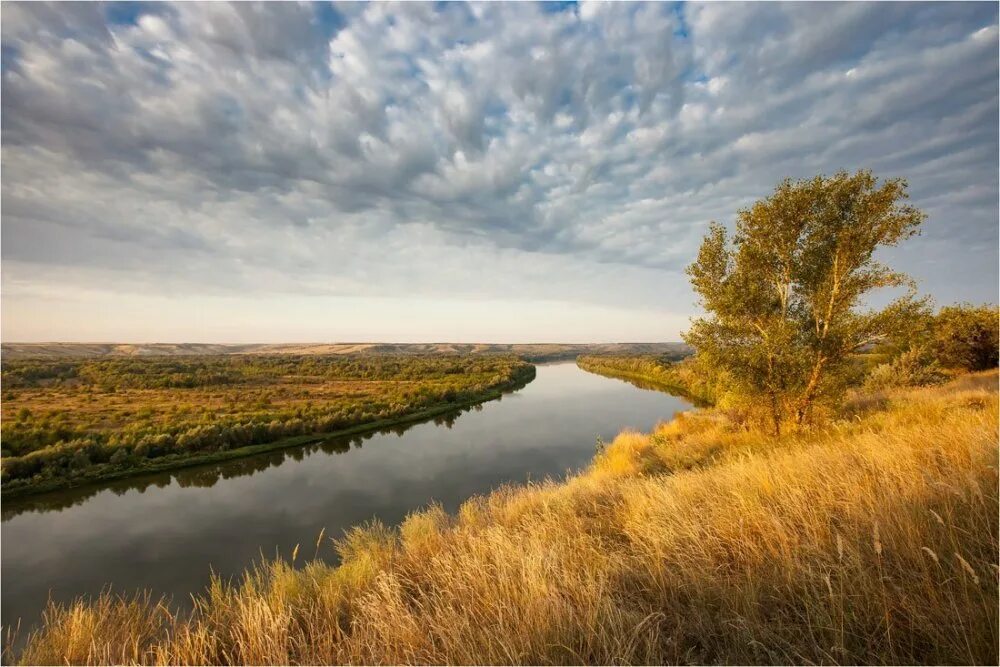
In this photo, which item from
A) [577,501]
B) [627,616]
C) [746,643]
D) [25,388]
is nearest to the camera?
[746,643]

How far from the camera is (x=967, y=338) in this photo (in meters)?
23.4

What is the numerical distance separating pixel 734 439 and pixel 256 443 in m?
27.4

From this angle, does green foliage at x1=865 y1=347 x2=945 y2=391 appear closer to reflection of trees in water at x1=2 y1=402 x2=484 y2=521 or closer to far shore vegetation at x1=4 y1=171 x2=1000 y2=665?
far shore vegetation at x1=4 y1=171 x2=1000 y2=665

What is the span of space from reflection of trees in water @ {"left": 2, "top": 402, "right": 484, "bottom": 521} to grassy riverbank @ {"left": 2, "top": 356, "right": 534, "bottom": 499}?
0.47 m

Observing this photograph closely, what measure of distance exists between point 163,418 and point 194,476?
414 inches

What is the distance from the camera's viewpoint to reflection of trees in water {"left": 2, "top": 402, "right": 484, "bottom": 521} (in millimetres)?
17188

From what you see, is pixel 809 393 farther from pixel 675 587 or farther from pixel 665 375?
pixel 665 375

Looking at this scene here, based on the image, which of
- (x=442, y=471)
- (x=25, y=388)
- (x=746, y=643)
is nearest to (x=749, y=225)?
(x=746, y=643)

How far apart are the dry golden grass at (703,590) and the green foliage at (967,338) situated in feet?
87.1

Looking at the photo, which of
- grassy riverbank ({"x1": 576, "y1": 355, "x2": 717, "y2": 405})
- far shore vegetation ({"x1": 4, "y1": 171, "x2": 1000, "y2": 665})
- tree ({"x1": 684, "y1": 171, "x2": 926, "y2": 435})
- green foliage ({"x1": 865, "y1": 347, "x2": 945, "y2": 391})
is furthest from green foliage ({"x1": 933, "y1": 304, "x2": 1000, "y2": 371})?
far shore vegetation ({"x1": 4, "y1": 171, "x2": 1000, "y2": 665})

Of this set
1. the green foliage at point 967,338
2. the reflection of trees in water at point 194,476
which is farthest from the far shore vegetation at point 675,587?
the green foliage at point 967,338

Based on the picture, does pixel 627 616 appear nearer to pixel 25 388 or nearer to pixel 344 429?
pixel 344 429

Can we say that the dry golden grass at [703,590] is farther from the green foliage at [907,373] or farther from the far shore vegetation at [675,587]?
the green foliage at [907,373]

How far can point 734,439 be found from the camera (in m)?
12.8
